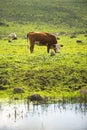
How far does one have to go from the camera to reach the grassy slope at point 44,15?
264 feet

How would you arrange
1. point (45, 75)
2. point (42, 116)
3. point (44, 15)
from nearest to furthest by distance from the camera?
point (42, 116), point (45, 75), point (44, 15)

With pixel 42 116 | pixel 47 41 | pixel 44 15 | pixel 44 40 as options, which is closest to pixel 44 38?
pixel 44 40

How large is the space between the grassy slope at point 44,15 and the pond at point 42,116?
51.1 metres

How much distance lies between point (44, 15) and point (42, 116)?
244 feet

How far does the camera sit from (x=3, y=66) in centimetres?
2756

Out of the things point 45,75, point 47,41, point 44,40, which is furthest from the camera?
point 44,40

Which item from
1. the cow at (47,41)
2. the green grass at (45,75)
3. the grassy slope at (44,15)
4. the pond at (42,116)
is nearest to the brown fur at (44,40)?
the cow at (47,41)

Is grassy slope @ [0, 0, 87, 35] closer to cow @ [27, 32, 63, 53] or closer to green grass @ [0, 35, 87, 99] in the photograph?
cow @ [27, 32, 63, 53]

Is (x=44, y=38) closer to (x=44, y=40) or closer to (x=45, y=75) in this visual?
(x=44, y=40)

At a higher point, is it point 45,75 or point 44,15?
point 45,75

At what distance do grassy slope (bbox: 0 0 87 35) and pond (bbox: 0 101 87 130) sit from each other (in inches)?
2012

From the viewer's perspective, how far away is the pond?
58.0ft

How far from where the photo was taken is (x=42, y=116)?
19.3 m

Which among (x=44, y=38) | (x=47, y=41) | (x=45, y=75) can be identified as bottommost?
(x=47, y=41)
